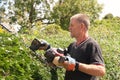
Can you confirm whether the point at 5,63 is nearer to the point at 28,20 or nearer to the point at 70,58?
the point at 70,58

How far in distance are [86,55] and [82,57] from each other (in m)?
0.05

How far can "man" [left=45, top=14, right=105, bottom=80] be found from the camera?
4234 mm

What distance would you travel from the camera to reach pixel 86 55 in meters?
4.38

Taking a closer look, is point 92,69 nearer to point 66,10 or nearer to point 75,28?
point 75,28

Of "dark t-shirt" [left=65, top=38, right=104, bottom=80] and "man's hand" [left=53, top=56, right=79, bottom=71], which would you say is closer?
"man's hand" [left=53, top=56, right=79, bottom=71]

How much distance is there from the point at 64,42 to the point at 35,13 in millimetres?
33683

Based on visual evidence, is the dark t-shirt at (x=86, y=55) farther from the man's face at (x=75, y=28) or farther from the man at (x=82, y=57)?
the man's face at (x=75, y=28)

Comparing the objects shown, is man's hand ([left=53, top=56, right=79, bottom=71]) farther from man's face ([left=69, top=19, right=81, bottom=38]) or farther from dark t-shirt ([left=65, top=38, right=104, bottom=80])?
man's face ([left=69, top=19, right=81, bottom=38])

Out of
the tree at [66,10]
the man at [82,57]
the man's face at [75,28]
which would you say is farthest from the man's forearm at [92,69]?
the tree at [66,10]

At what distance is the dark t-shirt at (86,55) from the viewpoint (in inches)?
170

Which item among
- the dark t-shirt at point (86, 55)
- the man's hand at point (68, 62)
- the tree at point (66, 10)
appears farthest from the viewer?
the tree at point (66, 10)

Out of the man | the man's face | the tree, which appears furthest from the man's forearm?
the tree

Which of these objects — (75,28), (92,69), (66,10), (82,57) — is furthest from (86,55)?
(66,10)

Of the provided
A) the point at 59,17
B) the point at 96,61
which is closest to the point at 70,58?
the point at 96,61
